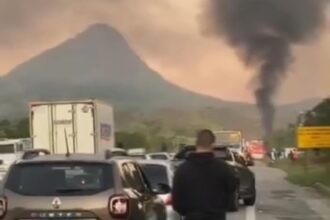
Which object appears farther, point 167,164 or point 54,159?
point 167,164

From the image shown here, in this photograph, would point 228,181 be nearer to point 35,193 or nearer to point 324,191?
point 35,193

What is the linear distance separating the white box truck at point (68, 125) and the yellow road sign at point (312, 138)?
41.0 ft

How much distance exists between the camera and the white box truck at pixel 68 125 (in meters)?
36.2

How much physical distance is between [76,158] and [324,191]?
83.9ft

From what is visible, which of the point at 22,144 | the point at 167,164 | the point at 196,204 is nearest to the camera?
the point at 196,204

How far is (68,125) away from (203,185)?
26462mm

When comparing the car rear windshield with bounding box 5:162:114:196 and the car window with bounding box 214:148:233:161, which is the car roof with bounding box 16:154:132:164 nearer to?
the car rear windshield with bounding box 5:162:114:196

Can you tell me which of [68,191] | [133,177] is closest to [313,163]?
[133,177]

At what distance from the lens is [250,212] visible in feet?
87.4

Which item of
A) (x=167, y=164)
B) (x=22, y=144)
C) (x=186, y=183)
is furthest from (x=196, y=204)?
(x=22, y=144)

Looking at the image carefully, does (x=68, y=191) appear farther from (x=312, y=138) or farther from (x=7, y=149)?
(x=7, y=149)

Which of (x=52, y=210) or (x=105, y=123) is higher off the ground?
(x=105, y=123)

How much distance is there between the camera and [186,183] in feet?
34.0

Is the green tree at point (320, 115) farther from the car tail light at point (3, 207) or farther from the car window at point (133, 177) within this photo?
the car tail light at point (3, 207)
